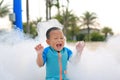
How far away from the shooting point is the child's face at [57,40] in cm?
380

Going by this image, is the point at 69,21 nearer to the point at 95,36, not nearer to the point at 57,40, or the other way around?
the point at 95,36

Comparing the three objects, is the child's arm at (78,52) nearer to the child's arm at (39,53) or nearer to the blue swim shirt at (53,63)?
the blue swim shirt at (53,63)

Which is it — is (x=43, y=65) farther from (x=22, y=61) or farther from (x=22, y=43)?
(x=22, y=43)

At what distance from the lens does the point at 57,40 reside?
3797 mm

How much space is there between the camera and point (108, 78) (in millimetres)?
3799

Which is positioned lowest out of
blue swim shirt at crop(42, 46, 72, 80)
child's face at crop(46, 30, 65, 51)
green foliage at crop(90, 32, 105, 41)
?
green foliage at crop(90, 32, 105, 41)

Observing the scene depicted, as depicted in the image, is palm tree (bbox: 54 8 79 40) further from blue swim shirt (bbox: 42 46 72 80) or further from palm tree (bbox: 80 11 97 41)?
blue swim shirt (bbox: 42 46 72 80)

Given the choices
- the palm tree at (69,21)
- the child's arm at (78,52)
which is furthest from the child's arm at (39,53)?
the palm tree at (69,21)

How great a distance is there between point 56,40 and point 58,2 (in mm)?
36359

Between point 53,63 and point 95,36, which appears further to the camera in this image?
point 95,36

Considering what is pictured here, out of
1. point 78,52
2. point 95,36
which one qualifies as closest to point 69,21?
point 95,36

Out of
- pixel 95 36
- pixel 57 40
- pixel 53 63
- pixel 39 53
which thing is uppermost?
pixel 57 40

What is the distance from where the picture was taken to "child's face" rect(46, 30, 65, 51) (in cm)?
380

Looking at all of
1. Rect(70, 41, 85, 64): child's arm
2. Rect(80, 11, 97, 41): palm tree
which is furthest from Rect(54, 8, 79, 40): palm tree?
Rect(70, 41, 85, 64): child's arm
